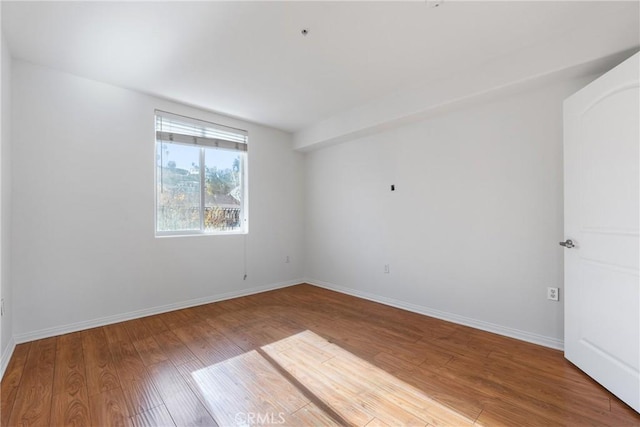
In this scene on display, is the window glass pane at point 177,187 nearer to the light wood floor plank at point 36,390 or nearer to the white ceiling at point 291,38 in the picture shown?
the white ceiling at point 291,38

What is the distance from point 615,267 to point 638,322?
1.07 ft

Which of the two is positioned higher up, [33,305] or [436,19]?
[436,19]

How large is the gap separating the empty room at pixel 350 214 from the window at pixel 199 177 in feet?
0.10

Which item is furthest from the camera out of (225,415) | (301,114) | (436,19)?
(301,114)

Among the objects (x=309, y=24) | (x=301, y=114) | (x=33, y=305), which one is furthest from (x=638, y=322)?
(x=33, y=305)

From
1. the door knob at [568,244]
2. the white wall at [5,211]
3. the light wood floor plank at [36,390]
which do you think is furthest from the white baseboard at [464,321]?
the white wall at [5,211]

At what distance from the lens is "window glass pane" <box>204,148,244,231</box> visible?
3.77m

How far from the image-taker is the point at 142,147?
313cm

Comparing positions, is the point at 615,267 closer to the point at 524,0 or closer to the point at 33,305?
the point at 524,0

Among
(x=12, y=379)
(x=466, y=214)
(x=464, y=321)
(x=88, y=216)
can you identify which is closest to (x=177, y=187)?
(x=88, y=216)

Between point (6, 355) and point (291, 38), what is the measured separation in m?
3.30

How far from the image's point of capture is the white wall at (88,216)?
248cm

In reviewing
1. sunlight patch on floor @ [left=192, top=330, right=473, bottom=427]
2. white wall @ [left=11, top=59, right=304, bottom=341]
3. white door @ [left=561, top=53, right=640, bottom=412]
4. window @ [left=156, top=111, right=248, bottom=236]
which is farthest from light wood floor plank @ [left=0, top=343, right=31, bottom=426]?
white door @ [left=561, top=53, right=640, bottom=412]

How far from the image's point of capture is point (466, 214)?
290 cm
